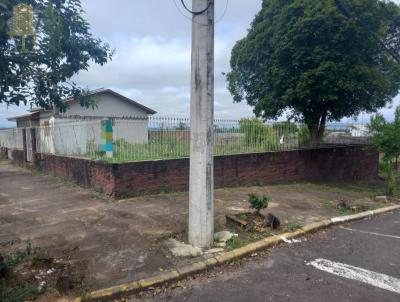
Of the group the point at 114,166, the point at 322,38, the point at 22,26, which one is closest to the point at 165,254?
the point at 22,26

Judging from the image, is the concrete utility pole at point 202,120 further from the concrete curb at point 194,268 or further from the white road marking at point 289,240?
the white road marking at point 289,240

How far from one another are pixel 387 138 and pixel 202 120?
8.40m

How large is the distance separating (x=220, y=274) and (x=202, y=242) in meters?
0.78

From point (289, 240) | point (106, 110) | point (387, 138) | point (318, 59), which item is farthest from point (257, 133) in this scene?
point (106, 110)

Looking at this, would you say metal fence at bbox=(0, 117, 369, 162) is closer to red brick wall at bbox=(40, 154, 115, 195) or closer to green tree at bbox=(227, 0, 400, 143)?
red brick wall at bbox=(40, 154, 115, 195)

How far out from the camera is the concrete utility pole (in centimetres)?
500

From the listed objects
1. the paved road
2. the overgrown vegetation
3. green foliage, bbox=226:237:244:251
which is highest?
the overgrown vegetation

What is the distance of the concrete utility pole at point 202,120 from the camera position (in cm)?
500

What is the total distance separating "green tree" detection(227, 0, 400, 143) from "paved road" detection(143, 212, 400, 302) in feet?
22.4

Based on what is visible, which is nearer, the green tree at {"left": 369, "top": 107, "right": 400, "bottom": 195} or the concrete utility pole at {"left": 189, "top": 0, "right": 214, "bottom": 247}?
the concrete utility pole at {"left": 189, "top": 0, "right": 214, "bottom": 247}

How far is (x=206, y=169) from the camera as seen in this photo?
507cm

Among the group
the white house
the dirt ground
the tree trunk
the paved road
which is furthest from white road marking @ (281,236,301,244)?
the tree trunk

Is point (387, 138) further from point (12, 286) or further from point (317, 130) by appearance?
point (12, 286)

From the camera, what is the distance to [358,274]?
4402mm
